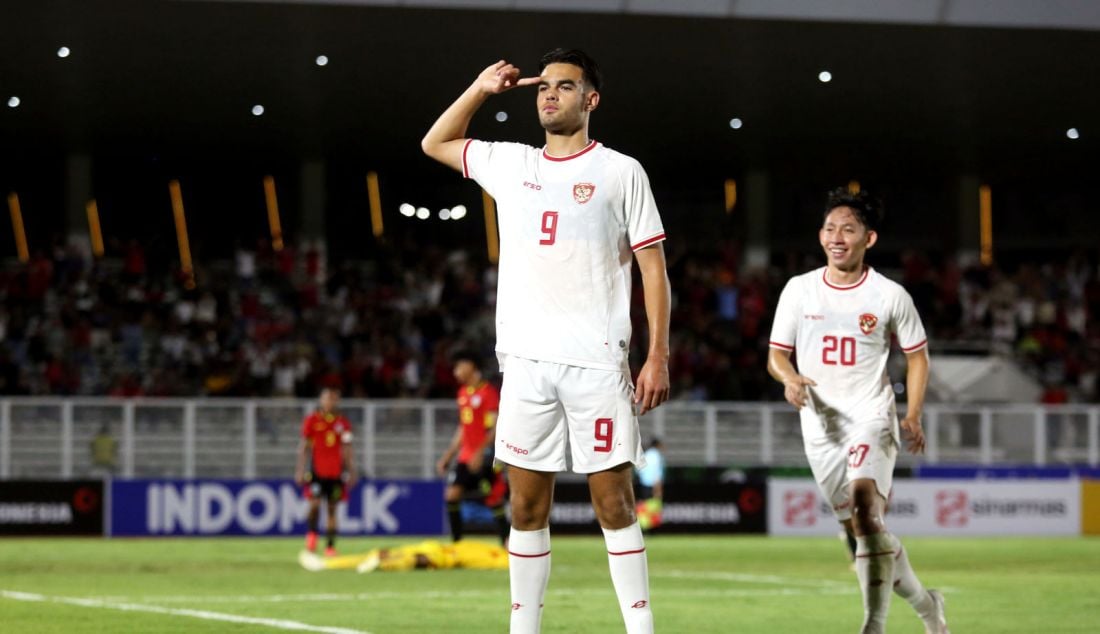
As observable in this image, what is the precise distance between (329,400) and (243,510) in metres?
5.66

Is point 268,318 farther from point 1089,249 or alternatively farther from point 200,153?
point 1089,249

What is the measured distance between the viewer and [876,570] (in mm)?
9234

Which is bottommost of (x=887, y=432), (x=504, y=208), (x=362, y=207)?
(x=887, y=432)

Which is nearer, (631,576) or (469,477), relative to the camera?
(631,576)

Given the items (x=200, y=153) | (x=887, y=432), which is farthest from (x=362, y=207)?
(x=887, y=432)

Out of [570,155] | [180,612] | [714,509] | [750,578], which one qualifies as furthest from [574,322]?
[714,509]

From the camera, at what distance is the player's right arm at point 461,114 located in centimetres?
734

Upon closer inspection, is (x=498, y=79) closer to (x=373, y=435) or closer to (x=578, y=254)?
(x=578, y=254)

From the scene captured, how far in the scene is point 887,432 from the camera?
985 cm

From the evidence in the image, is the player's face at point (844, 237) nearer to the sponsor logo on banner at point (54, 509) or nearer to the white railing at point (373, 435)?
the white railing at point (373, 435)

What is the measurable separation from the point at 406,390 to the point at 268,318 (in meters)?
3.86

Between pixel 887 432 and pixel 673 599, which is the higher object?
pixel 887 432

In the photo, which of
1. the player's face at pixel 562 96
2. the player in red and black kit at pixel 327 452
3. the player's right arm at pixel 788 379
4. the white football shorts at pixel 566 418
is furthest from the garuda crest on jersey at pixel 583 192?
the player in red and black kit at pixel 327 452

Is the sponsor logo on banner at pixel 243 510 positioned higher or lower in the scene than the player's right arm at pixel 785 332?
lower
